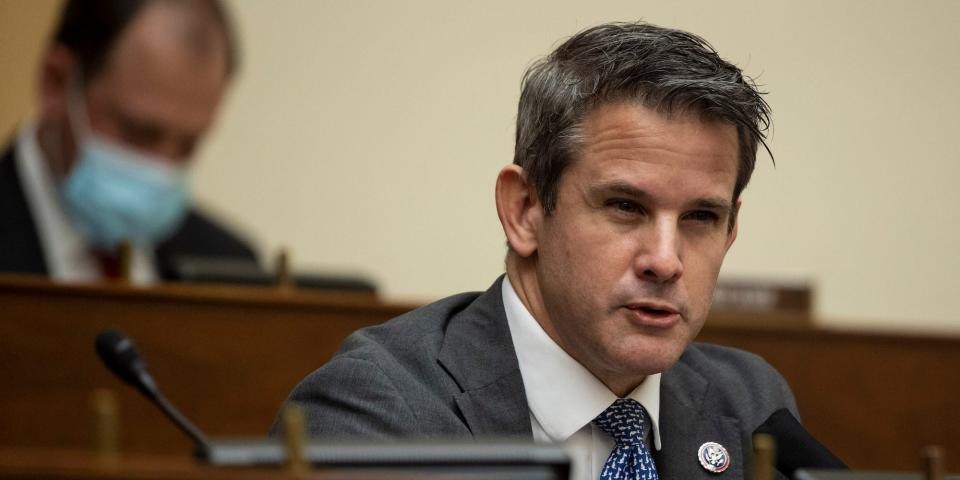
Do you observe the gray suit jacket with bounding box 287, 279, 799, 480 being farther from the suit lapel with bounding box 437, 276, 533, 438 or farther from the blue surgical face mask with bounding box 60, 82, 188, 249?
the blue surgical face mask with bounding box 60, 82, 188, 249

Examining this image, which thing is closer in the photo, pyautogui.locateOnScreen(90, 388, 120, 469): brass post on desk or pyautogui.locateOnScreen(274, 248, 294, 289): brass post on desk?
pyautogui.locateOnScreen(90, 388, 120, 469): brass post on desk

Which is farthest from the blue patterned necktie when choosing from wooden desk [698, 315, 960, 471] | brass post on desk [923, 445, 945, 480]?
wooden desk [698, 315, 960, 471]

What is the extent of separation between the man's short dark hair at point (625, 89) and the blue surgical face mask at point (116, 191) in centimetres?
306

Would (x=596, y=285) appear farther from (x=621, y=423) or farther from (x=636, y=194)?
(x=621, y=423)

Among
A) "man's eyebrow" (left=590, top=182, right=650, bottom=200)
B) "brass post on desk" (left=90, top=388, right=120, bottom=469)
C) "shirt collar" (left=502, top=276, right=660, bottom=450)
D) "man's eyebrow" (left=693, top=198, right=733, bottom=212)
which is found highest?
"man's eyebrow" (left=590, top=182, right=650, bottom=200)

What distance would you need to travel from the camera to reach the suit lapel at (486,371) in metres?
2.21

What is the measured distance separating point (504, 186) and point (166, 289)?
1.60 m

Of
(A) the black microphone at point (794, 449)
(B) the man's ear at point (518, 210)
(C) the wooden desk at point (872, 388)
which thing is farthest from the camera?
(C) the wooden desk at point (872, 388)

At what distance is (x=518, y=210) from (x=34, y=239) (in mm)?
2894

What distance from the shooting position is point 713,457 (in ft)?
7.75

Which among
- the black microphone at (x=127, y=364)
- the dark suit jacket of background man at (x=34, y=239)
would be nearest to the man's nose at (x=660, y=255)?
the black microphone at (x=127, y=364)

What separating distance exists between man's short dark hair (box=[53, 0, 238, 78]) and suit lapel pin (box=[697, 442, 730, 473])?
3.37 metres

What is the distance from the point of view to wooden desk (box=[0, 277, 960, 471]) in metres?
3.61

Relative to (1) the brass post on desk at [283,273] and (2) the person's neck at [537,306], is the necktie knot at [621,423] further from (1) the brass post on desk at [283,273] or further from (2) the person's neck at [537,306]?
(1) the brass post on desk at [283,273]
